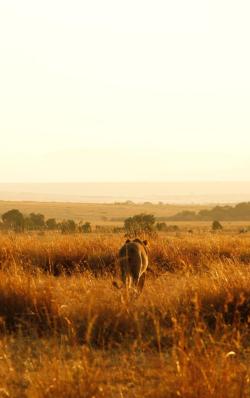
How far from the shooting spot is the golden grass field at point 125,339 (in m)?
4.81

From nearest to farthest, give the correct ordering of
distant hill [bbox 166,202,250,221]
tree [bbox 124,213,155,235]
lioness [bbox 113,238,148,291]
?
lioness [bbox 113,238,148,291] → tree [bbox 124,213,155,235] → distant hill [bbox 166,202,250,221]

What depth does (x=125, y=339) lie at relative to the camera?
6.54 m

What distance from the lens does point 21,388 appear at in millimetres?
5445

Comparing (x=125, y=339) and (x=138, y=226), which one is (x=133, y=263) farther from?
(x=138, y=226)

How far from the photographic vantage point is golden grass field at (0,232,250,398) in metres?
4.81

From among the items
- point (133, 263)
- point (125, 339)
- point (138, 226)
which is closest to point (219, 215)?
point (138, 226)

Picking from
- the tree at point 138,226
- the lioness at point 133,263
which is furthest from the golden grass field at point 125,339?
the tree at point 138,226

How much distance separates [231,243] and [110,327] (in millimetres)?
9511

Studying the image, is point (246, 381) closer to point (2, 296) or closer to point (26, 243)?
point (2, 296)

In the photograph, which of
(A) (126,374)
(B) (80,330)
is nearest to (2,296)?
(B) (80,330)

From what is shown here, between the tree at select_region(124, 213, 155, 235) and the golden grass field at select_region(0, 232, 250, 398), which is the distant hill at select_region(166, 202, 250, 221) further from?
the golden grass field at select_region(0, 232, 250, 398)

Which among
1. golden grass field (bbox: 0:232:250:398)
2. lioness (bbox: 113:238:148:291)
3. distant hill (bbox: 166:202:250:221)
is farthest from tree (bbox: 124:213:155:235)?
distant hill (bbox: 166:202:250:221)

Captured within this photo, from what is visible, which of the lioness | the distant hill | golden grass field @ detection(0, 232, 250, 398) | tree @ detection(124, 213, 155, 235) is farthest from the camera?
the distant hill

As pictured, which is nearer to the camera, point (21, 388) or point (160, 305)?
point (21, 388)
